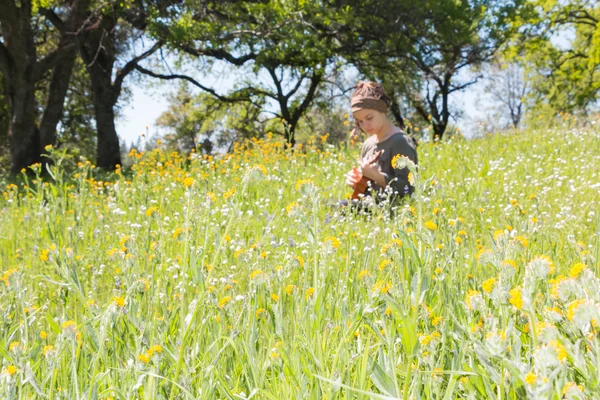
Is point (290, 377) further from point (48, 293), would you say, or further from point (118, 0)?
point (118, 0)

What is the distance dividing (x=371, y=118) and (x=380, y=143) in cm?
24

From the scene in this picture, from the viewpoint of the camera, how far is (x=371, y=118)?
15.1 ft

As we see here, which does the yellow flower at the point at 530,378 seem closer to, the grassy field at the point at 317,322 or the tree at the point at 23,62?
the grassy field at the point at 317,322

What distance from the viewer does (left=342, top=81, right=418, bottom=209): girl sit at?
14.5 ft

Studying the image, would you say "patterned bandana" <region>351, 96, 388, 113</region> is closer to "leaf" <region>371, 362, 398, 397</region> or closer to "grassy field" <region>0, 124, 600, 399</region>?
"grassy field" <region>0, 124, 600, 399</region>

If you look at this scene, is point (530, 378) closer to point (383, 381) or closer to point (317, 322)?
point (383, 381)

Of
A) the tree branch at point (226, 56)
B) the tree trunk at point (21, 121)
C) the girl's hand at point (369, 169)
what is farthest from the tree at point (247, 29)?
the girl's hand at point (369, 169)

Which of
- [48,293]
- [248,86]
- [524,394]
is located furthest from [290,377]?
[248,86]

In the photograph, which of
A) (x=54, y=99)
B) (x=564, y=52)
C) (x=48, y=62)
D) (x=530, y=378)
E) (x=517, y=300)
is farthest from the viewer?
(x=564, y=52)

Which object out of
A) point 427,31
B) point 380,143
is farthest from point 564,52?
point 380,143

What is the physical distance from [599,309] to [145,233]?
352 cm

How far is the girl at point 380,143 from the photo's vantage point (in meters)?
4.43

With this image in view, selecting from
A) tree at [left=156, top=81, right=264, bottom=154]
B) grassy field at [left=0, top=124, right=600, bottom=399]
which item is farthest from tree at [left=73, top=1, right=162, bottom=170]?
grassy field at [left=0, top=124, right=600, bottom=399]

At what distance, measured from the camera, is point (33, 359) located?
63.6 inches
